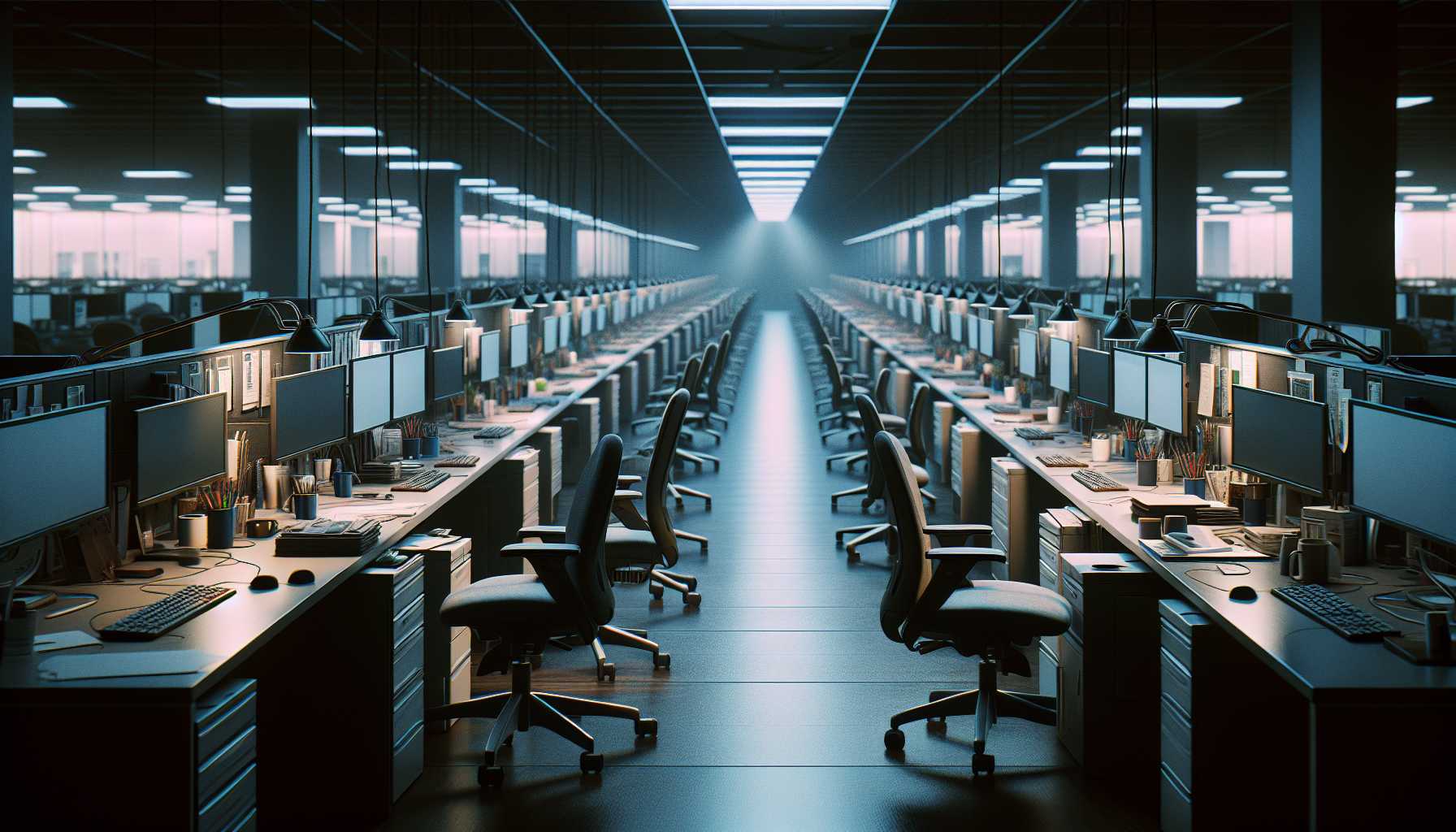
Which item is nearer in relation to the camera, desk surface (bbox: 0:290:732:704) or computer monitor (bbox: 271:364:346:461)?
desk surface (bbox: 0:290:732:704)

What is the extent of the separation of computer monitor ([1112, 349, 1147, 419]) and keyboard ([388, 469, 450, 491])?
9.69 feet

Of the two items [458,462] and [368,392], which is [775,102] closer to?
[458,462]

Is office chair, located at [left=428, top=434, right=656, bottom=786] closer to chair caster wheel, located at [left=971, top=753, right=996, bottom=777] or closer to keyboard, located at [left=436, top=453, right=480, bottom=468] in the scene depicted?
chair caster wheel, located at [left=971, top=753, right=996, bottom=777]

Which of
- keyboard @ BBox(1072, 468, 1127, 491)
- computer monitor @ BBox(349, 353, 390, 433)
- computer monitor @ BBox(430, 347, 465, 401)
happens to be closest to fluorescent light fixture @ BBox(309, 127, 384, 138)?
computer monitor @ BBox(430, 347, 465, 401)

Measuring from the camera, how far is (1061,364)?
707cm

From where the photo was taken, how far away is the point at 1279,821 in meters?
3.09

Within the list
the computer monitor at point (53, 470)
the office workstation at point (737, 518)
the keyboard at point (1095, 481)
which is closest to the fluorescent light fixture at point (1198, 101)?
the office workstation at point (737, 518)

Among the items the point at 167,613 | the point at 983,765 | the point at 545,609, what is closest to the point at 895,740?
the point at 983,765

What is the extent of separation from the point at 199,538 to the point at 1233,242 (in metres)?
32.5

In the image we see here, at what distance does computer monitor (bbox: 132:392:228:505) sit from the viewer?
342 centimetres

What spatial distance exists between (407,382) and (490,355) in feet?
6.10

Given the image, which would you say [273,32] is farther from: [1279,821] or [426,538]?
[1279,821]

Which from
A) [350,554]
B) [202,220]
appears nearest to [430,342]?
[350,554]

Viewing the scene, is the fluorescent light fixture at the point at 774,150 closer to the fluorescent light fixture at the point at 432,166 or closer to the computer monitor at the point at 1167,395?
the fluorescent light fixture at the point at 432,166
